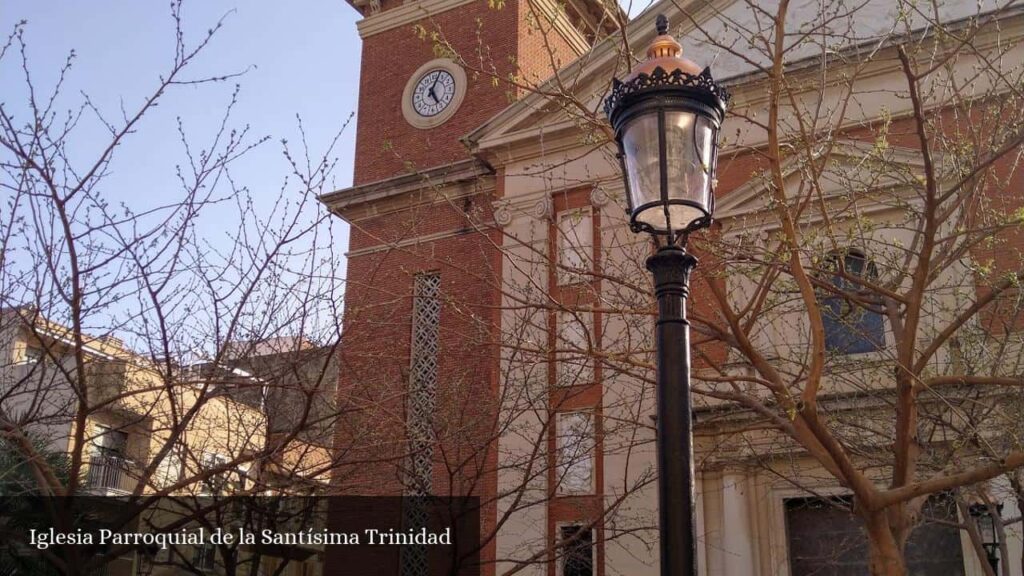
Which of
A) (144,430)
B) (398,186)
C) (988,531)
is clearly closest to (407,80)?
(398,186)

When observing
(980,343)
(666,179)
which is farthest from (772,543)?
(666,179)

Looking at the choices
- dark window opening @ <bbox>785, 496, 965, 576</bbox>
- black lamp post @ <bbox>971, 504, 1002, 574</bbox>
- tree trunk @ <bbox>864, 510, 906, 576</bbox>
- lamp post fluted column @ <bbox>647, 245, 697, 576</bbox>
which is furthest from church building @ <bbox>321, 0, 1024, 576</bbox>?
lamp post fluted column @ <bbox>647, 245, 697, 576</bbox>

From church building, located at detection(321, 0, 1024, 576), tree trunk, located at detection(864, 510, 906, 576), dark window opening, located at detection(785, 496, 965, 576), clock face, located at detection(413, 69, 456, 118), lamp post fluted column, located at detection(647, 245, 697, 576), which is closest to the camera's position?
lamp post fluted column, located at detection(647, 245, 697, 576)

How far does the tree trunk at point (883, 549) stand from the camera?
7.66 meters

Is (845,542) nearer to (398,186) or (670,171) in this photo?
(670,171)

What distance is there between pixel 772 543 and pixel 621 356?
7394mm

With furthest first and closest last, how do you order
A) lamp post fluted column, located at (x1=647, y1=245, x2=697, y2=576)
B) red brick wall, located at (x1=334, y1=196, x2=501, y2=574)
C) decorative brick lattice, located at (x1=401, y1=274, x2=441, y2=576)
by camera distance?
1. decorative brick lattice, located at (x1=401, y1=274, x2=441, y2=576)
2. red brick wall, located at (x1=334, y1=196, x2=501, y2=574)
3. lamp post fluted column, located at (x1=647, y1=245, x2=697, y2=576)

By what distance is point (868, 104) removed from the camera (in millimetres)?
16234

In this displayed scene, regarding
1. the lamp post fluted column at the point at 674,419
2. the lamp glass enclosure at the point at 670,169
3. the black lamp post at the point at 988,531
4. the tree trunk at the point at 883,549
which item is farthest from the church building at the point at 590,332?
the lamp post fluted column at the point at 674,419

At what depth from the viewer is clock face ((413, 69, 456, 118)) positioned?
72.2ft

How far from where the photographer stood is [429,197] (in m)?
19.2

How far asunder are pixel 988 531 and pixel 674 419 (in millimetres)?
10183

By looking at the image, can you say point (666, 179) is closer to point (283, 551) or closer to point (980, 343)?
point (980, 343)

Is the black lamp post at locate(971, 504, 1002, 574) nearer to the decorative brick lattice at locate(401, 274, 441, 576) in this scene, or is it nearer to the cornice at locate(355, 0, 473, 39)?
the decorative brick lattice at locate(401, 274, 441, 576)
